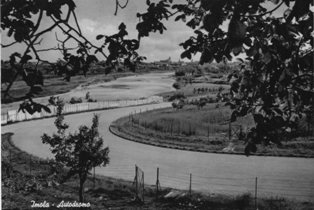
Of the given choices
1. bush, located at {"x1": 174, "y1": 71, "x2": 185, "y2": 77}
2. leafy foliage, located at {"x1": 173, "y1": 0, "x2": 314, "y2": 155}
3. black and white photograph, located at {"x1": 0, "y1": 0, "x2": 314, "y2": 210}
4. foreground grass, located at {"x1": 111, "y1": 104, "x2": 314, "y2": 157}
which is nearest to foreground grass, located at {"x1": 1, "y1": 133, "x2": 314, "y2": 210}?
black and white photograph, located at {"x1": 0, "y1": 0, "x2": 314, "y2": 210}

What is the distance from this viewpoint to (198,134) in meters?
32.3

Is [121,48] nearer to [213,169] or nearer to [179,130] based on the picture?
[213,169]

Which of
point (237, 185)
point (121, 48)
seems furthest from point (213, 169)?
point (121, 48)

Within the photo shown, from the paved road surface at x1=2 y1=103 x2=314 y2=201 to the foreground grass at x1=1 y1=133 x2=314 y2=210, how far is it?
1.32m

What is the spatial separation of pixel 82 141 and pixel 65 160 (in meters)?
0.91

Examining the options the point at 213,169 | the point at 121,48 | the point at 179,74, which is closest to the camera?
the point at 121,48

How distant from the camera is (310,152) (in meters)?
24.5

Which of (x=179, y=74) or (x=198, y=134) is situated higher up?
(x=179, y=74)

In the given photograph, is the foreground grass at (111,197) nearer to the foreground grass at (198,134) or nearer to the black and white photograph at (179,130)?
the black and white photograph at (179,130)

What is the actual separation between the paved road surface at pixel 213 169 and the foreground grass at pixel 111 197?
1.32 m

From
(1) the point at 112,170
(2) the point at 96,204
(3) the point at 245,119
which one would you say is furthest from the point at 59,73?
(3) the point at 245,119

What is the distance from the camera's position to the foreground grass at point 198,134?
25.7 m

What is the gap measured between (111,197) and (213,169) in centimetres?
629

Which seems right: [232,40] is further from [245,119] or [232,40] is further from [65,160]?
[245,119]
